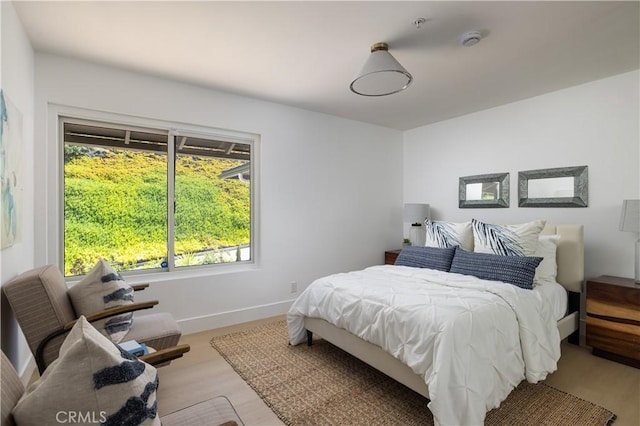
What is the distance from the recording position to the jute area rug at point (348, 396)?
188 cm

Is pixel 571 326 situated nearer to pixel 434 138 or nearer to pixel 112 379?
pixel 434 138

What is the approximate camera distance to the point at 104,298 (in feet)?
6.82

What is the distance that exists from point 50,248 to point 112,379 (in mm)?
2465

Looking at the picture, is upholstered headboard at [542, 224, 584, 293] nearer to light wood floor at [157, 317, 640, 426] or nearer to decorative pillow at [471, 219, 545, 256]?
decorative pillow at [471, 219, 545, 256]

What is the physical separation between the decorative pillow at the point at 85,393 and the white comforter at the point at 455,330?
1.43 metres

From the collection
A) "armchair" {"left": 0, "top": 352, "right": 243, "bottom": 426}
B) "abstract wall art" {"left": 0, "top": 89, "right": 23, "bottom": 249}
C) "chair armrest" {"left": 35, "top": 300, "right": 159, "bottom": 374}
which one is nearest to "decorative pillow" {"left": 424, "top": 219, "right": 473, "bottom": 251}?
"armchair" {"left": 0, "top": 352, "right": 243, "bottom": 426}

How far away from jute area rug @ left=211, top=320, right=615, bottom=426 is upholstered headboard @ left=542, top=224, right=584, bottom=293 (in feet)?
3.96

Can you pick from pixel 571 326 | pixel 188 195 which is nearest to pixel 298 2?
pixel 188 195

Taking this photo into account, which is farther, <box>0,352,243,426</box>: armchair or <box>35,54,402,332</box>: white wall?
<box>35,54,402,332</box>: white wall

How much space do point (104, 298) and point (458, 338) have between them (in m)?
2.26

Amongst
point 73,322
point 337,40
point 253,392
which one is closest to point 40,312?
point 73,322

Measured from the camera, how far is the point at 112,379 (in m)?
0.87

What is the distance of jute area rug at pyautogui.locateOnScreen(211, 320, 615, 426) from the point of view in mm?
1884

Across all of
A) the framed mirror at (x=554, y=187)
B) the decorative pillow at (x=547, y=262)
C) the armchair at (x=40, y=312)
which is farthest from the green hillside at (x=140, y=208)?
the framed mirror at (x=554, y=187)
